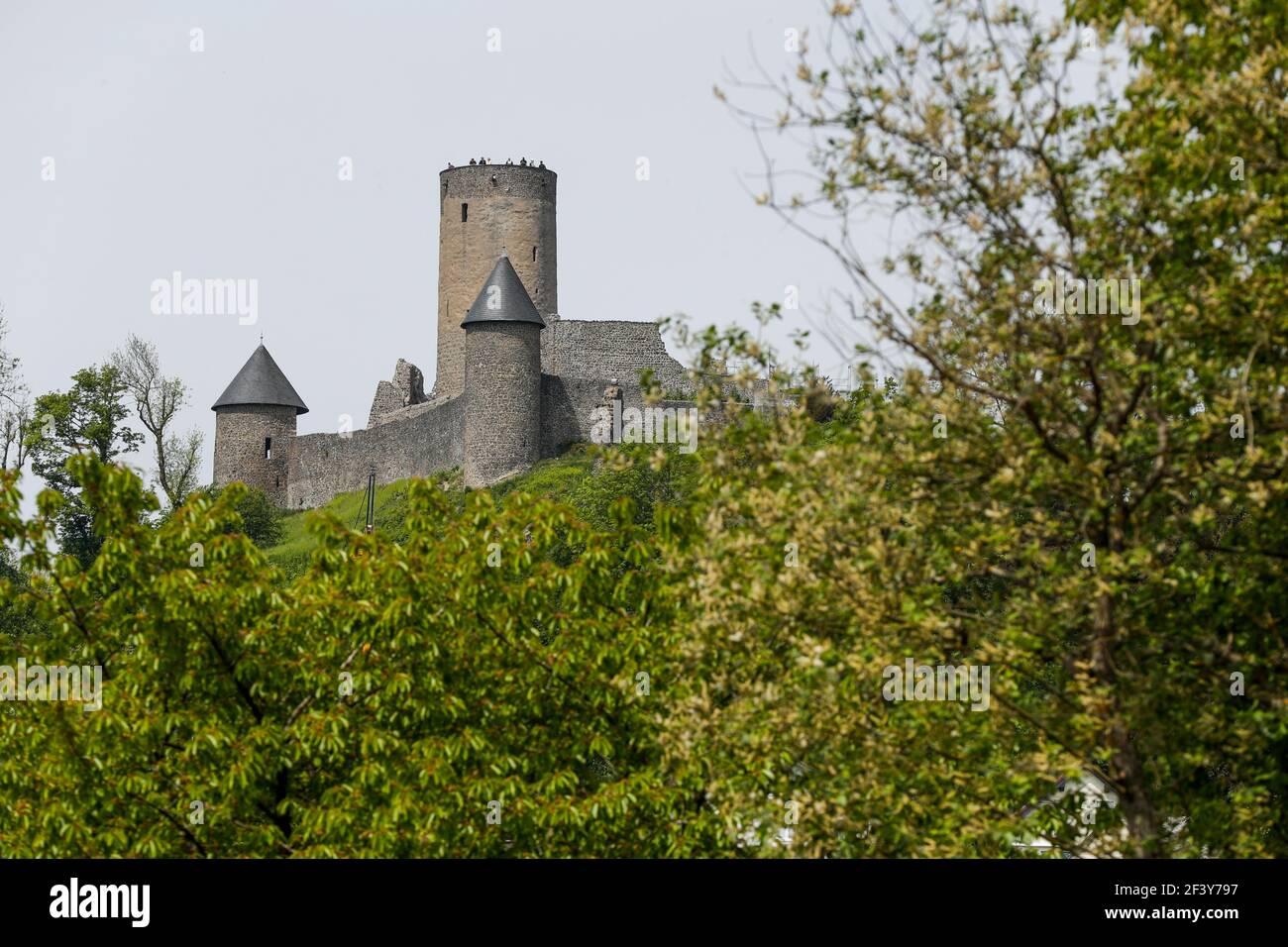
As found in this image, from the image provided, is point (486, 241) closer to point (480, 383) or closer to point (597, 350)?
point (597, 350)

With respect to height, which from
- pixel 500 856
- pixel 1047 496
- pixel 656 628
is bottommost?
pixel 500 856

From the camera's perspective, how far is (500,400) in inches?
2532

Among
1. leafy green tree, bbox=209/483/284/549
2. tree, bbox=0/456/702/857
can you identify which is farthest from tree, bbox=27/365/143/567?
tree, bbox=0/456/702/857

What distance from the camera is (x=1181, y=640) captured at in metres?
11.1

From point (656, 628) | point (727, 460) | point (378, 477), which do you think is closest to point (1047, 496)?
point (727, 460)

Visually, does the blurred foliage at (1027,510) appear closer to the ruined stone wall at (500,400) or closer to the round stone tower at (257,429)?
the ruined stone wall at (500,400)

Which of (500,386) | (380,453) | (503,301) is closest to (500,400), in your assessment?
(500,386)
